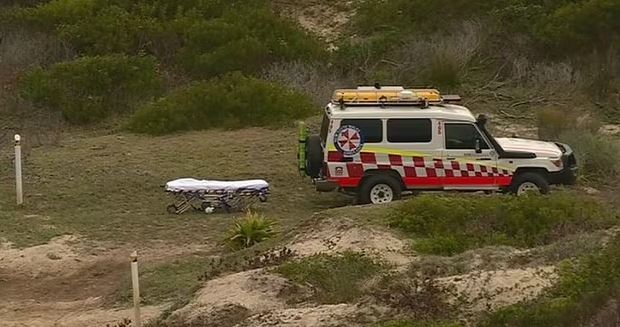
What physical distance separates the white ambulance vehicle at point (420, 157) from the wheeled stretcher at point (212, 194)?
3.44ft

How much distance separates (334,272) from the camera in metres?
11.4

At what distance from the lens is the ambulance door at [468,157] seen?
54.7ft

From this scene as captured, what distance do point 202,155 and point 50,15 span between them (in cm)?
1228

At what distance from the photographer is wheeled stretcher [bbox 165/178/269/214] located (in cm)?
1686

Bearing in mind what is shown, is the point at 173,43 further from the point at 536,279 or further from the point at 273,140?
the point at 536,279

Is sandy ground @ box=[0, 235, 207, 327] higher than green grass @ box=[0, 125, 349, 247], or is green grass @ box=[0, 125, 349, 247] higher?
green grass @ box=[0, 125, 349, 247]

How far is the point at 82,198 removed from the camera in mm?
17906

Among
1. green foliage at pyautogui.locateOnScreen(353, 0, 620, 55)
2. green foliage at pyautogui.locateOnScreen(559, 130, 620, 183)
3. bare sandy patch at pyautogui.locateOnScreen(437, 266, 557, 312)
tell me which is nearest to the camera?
bare sandy patch at pyautogui.locateOnScreen(437, 266, 557, 312)

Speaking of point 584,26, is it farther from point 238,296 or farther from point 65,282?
point 238,296

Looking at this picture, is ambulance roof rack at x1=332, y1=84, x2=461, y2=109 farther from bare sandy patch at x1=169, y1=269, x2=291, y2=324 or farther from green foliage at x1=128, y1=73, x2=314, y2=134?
green foliage at x1=128, y1=73, x2=314, y2=134

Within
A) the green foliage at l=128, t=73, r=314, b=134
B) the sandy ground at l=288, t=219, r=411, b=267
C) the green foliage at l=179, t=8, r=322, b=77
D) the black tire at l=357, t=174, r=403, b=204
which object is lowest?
the sandy ground at l=288, t=219, r=411, b=267

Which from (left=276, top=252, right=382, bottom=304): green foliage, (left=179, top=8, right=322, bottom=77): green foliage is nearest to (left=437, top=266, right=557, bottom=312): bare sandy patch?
(left=276, top=252, right=382, bottom=304): green foliage

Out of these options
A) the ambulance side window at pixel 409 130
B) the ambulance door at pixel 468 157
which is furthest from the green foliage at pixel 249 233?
the ambulance door at pixel 468 157

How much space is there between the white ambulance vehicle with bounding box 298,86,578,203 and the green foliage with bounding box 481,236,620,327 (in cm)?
726
